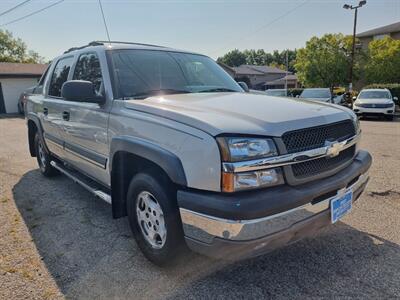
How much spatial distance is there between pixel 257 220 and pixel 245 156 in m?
0.42

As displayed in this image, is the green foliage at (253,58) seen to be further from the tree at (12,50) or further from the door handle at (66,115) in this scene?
the door handle at (66,115)

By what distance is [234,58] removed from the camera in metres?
107

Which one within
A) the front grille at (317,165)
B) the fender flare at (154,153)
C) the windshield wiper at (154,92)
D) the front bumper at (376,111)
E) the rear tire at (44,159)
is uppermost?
the windshield wiper at (154,92)

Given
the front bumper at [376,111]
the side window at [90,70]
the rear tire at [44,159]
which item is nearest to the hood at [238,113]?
the side window at [90,70]

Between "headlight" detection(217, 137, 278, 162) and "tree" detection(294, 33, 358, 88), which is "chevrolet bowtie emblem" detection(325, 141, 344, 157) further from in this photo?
"tree" detection(294, 33, 358, 88)

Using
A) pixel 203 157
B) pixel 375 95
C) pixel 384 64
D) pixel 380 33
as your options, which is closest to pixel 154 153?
pixel 203 157

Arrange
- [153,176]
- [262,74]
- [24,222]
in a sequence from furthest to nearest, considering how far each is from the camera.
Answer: [262,74] < [24,222] < [153,176]

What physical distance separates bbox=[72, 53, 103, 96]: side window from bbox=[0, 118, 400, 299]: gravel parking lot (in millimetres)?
1573

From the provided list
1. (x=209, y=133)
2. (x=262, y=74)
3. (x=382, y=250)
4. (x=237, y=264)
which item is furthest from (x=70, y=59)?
(x=262, y=74)

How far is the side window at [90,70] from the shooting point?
142 inches

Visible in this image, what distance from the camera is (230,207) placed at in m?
2.16

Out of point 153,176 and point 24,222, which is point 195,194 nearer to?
point 153,176

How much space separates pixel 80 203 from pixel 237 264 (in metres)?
2.57

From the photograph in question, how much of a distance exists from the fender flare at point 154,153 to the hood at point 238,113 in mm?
259
